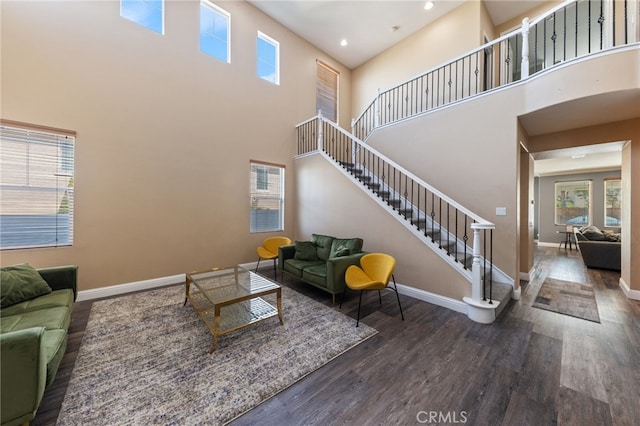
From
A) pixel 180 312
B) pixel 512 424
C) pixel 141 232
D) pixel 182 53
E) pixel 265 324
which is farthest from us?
pixel 182 53

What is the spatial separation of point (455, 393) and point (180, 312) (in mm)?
3064

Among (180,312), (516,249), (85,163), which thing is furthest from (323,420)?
(85,163)

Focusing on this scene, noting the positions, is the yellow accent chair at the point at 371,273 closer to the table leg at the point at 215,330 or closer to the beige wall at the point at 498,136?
the table leg at the point at 215,330

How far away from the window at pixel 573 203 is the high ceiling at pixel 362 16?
22.0ft

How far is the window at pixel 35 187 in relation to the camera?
3029mm

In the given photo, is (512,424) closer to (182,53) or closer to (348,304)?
(348,304)

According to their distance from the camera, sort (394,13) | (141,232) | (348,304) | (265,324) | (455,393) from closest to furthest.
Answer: (455,393) → (265,324) → (348,304) → (141,232) → (394,13)

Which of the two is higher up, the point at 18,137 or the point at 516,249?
the point at 18,137

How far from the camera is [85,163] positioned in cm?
346

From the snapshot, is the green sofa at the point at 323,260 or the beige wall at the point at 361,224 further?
the beige wall at the point at 361,224

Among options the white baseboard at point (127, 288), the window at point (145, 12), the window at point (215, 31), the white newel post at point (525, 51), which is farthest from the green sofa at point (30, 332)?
the white newel post at point (525, 51)

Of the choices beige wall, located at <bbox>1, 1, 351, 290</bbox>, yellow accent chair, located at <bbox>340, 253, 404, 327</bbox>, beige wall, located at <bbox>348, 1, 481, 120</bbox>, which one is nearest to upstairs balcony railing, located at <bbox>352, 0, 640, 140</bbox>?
beige wall, located at <bbox>348, 1, 481, 120</bbox>

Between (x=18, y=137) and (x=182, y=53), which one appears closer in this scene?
(x=18, y=137)

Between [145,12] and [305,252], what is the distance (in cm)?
481
